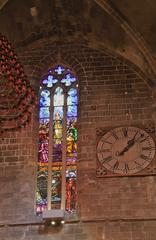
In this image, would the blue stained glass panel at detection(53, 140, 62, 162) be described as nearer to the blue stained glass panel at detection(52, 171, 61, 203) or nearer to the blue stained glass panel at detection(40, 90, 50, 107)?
the blue stained glass panel at detection(52, 171, 61, 203)

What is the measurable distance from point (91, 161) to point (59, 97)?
1.95 m

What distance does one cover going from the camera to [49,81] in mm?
18156

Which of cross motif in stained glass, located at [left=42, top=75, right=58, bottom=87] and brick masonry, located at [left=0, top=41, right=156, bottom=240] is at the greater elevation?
cross motif in stained glass, located at [left=42, top=75, right=58, bottom=87]

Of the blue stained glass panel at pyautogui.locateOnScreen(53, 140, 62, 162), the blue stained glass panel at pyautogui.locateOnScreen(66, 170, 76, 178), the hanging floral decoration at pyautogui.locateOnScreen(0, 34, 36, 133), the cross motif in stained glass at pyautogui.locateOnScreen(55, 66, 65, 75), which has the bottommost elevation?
the blue stained glass panel at pyautogui.locateOnScreen(66, 170, 76, 178)

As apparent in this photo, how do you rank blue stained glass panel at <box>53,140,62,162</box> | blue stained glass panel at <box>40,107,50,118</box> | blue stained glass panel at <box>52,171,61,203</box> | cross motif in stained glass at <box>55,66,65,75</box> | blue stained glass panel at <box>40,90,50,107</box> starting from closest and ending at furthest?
blue stained glass panel at <box>52,171,61,203</box> → blue stained glass panel at <box>53,140,62,162</box> → blue stained glass panel at <box>40,107,50,118</box> → blue stained glass panel at <box>40,90,50,107</box> → cross motif in stained glass at <box>55,66,65,75</box>

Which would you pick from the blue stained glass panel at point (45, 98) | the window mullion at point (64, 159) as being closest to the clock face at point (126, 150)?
the window mullion at point (64, 159)

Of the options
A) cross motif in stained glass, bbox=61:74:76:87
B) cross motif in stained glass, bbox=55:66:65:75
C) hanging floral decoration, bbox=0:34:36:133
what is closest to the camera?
hanging floral decoration, bbox=0:34:36:133

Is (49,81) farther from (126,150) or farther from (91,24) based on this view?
(126,150)

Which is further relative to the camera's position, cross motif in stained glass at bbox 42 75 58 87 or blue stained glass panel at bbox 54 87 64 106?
cross motif in stained glass at bbox 42 75 58 87

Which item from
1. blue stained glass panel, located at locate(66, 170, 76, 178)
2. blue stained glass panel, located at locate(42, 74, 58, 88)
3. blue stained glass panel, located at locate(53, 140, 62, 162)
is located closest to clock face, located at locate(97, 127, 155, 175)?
blue stained glass panel, located at locate(66, 170, 76, 178)

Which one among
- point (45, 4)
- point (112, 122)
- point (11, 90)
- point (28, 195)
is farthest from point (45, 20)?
point (11, 90)

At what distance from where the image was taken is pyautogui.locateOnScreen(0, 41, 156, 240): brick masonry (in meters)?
15.9

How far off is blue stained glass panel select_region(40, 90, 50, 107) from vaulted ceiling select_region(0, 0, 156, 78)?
4.43 ft

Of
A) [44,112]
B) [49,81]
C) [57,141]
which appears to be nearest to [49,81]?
[49,81]
